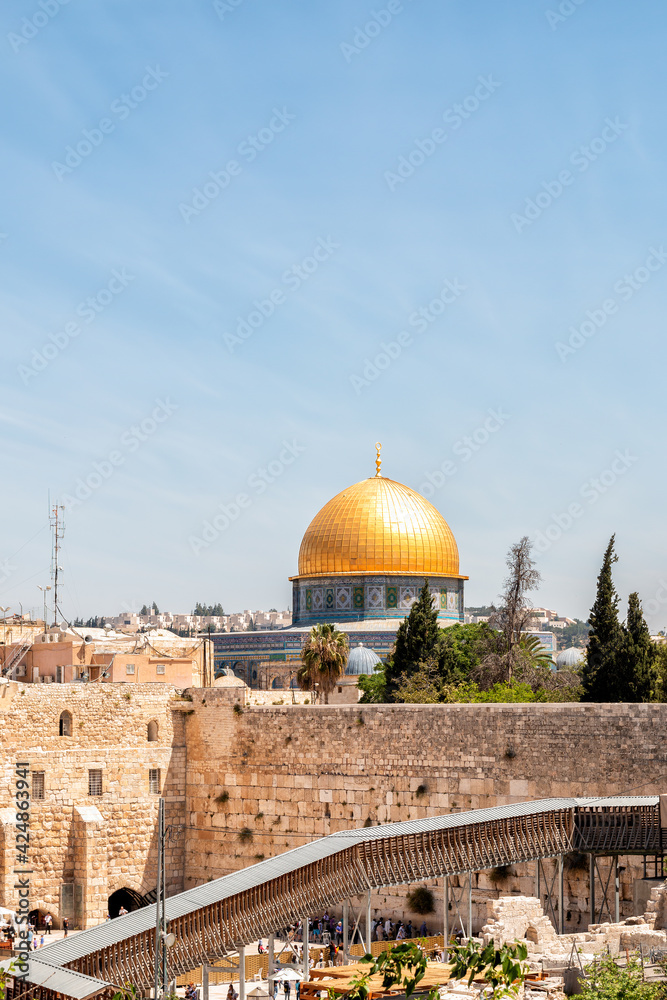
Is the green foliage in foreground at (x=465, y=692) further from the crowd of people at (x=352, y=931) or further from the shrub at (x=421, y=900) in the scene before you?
the crowd of people at (x=352, y=931)

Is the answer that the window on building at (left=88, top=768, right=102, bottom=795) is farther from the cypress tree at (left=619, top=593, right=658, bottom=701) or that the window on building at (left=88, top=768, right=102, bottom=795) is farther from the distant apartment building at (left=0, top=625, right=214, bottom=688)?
the cypress tree at (left=619, top=593, right=658, bottom=701)

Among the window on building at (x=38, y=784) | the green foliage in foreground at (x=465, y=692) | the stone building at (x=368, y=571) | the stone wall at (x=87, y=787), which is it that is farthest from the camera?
the stone building at (x=368, y=571)

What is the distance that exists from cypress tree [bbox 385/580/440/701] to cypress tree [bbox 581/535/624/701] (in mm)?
5144

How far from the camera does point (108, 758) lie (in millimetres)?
22938

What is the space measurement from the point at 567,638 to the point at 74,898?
12823 cm

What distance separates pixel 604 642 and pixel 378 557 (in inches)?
884

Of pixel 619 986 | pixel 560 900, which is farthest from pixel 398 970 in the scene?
pixel 560 900

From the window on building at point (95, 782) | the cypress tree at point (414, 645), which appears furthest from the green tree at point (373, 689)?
the window on building at point (95, 782)

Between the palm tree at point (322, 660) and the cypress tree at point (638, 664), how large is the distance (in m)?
9.89

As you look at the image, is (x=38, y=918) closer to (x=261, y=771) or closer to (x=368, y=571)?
(x=261, y=771)

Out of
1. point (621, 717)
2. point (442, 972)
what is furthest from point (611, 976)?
point (621, 717)

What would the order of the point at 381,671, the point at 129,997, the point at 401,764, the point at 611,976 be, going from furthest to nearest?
1. the point at 381,671
2. the point at 401,764
3. the point at 129,997
4. the point at 611,976

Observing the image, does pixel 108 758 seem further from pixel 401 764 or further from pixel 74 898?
pixel 401 764

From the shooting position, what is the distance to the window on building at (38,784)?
73.0 feet
